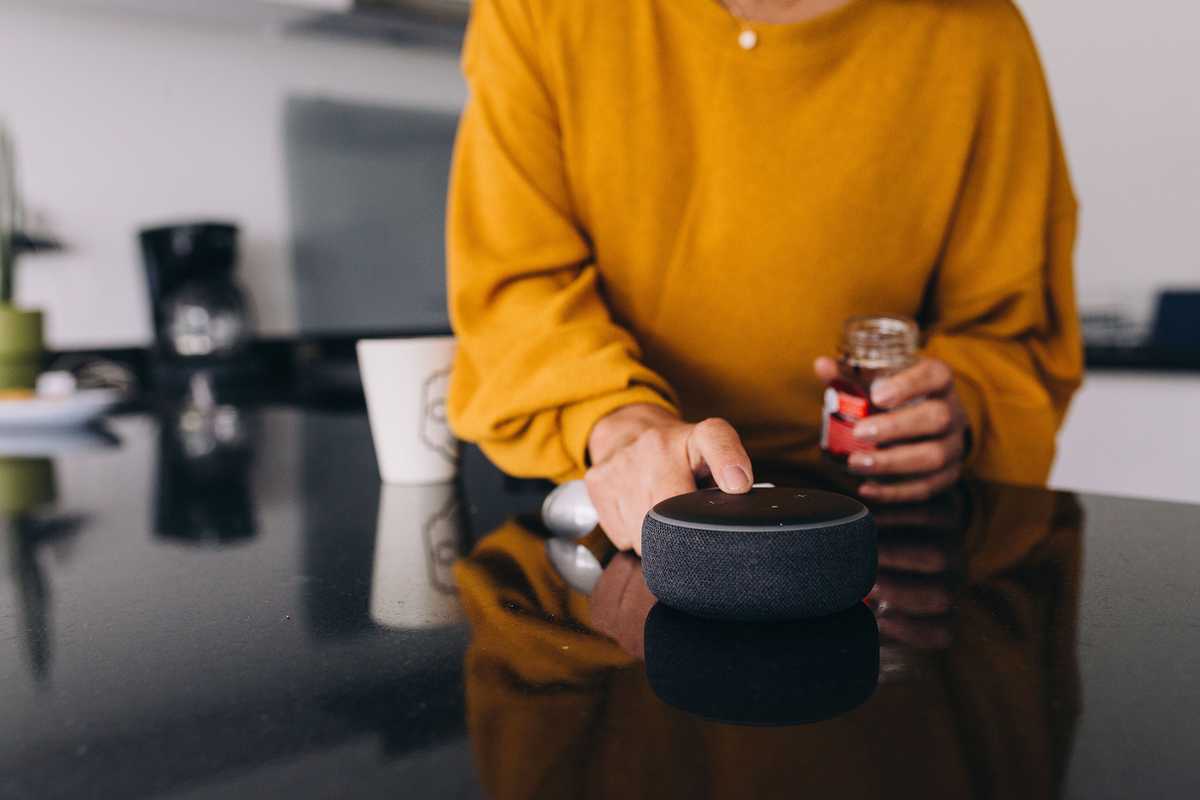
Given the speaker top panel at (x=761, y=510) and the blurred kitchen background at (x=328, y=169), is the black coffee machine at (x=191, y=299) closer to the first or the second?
the blurred kitchen background at (x=328, y=169)

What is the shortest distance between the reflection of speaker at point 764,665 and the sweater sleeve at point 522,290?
0.27m

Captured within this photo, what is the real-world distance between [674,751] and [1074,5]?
8.26 feet

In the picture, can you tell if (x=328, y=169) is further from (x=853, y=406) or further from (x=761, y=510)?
(x=761, y=510)

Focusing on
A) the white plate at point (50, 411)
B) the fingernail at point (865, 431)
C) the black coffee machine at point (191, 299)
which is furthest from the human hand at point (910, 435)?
the black coffee machine at point (191, 299)

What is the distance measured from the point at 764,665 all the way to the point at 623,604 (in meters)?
0.10

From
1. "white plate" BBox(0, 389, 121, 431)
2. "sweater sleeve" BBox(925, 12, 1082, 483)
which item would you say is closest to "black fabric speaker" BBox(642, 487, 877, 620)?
"sweater sleeve" BBox(925, 12, 1082, 483)

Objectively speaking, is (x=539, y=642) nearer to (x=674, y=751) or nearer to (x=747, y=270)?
(x=674, y=751)

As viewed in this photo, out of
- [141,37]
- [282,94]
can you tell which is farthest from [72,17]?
[282,94]

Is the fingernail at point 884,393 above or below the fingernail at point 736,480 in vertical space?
below

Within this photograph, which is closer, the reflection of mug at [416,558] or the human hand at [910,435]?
the reflection of mug at [416,558]

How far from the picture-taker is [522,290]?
29.7 inches

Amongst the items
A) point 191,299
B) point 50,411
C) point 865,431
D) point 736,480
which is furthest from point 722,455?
point 191,299

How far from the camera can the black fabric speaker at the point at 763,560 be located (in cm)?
37

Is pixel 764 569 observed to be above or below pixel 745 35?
below
